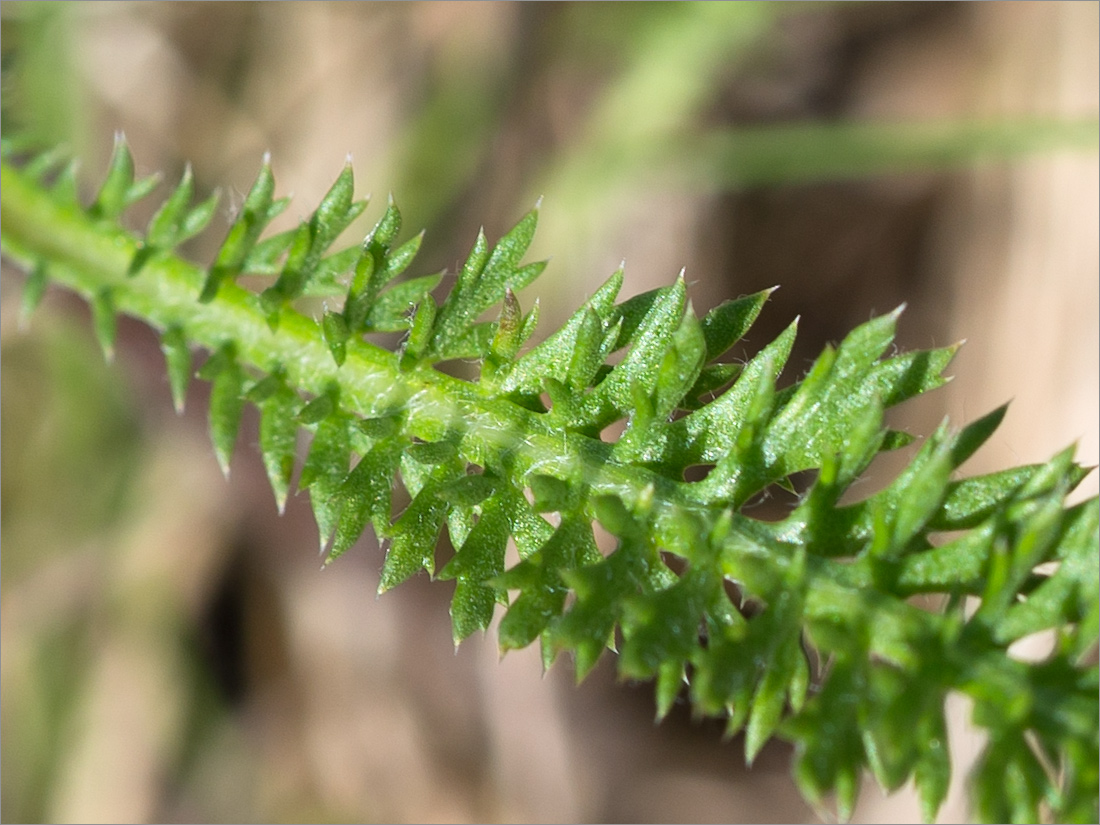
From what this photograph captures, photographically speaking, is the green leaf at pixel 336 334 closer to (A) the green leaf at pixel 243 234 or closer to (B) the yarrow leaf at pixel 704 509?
(B) the yarrow leaf at pixel 704 509

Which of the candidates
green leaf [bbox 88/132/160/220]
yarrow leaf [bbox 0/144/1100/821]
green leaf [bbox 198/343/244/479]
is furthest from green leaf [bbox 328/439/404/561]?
green leaf [bbox 88/132/160/220]

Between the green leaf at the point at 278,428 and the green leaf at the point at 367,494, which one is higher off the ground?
the green leaf at the point at 278,428

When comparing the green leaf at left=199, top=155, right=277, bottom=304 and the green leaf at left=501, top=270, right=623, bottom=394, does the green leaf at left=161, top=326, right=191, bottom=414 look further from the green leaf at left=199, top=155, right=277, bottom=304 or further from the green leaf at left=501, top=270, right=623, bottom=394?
the green leaf at left=501, top=270, right=623, bottom=394

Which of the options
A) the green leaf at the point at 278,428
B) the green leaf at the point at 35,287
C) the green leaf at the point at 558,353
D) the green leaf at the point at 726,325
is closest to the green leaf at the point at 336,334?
the green leaf at the point at 278,428

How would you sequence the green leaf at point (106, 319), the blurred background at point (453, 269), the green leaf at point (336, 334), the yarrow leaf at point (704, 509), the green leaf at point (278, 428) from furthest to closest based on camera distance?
1. the blurred background at point (453, 269)
2. the green leaf at point (106, 319)
3. the green leaf at point (278, 428)
4. the green leaf at point (336, 334)
5. the yarrow leaf at point (704, 509)

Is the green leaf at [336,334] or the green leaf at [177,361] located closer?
the green leaf at [336,334]

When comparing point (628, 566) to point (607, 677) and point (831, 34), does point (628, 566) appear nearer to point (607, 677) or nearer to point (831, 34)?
point (607, 677)

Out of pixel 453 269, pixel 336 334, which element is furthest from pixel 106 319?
pixel 453 269

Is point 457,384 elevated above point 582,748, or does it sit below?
above

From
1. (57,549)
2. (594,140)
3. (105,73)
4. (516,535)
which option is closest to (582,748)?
(57,549)

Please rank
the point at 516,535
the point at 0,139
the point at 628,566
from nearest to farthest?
the point at 628,566
the point at 516,535
the point at 0,139
